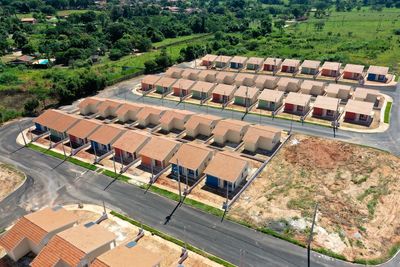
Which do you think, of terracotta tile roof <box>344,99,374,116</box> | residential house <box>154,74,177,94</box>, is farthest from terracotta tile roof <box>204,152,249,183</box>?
residential house <box>154,74,177,94</box>

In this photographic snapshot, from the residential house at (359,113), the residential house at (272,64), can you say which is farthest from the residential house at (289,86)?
the residential house at (272,64)

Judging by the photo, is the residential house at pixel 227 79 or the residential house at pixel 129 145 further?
the residential house at pixel 227 79

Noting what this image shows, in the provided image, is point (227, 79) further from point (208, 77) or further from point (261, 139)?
point (261, 139)

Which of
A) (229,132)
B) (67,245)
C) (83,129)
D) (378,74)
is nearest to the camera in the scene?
(67,245)

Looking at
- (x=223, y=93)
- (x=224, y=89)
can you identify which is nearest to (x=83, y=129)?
(x=223, y=93)

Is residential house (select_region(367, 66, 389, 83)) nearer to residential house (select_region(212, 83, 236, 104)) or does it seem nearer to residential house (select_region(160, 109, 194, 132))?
residential house (select_region(212, 83, 236, 104))

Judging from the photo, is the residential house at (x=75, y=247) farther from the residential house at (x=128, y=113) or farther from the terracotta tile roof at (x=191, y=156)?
the residential house at (x=128, y=113)
